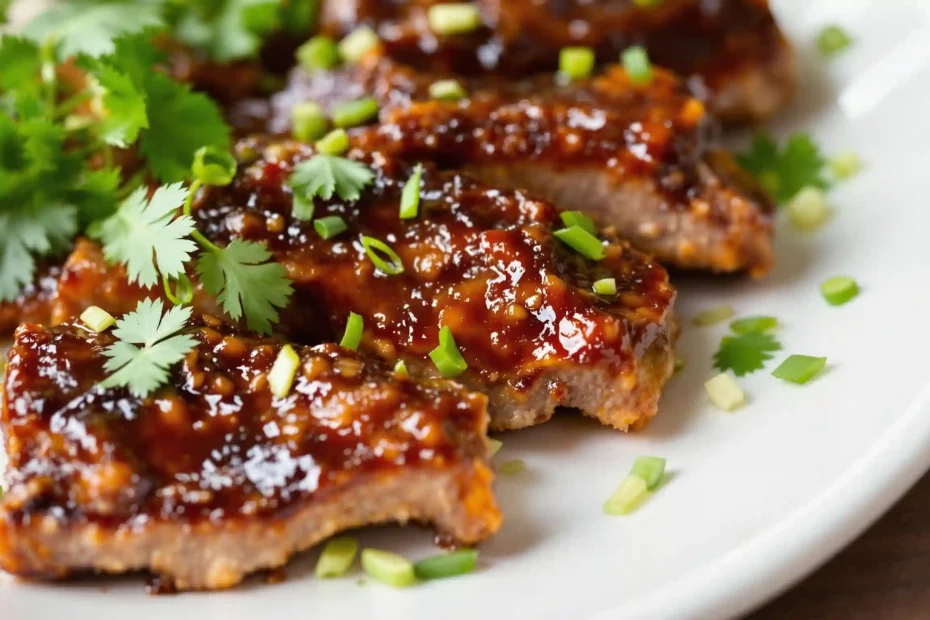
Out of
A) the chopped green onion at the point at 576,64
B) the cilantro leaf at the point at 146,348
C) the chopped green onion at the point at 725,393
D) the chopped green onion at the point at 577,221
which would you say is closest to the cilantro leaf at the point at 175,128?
the cilantro leaf at the point at 146,348

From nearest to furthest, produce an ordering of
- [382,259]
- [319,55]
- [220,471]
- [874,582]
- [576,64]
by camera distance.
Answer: [220,471] < [874,582] < [382,259] < [576,64] < [319,55]

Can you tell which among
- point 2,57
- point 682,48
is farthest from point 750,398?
point 2,57

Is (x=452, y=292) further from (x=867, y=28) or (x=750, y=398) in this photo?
(x=867, y=28)

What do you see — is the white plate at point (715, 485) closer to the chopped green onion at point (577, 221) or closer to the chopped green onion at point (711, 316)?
the chopped green onion at point (711, 316)

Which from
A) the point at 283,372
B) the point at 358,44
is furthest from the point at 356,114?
the point at 283,372

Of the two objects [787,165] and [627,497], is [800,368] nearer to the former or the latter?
[627,497]

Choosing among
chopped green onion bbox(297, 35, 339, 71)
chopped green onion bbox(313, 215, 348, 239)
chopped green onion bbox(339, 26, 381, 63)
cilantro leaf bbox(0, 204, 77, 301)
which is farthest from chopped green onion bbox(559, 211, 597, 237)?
cilantro leaf bbox(0, 204, 77, 301)
